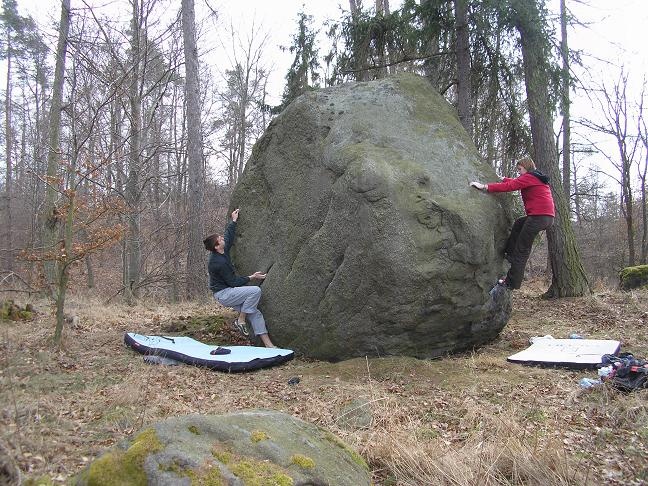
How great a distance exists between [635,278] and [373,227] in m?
8.92

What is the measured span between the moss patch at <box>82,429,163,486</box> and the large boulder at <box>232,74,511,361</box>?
4.06m

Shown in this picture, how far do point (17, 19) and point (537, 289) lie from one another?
23.6 metres

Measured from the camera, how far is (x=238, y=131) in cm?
2444

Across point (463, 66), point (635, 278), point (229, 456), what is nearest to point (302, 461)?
point (229, 456)

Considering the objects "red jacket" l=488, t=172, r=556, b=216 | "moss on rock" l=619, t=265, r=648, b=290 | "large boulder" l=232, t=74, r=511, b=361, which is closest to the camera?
"large boulder" l=232, t=74, r=511, b=361

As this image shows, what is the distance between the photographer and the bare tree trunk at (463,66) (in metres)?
10.8

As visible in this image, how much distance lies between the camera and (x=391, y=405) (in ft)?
16.4

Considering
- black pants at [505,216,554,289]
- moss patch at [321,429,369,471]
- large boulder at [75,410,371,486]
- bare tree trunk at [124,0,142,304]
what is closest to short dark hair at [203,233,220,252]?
black pants at [505,216,554,289]

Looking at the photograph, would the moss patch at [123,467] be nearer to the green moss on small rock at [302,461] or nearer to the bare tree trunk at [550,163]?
the green moss on small rock at [302,461]

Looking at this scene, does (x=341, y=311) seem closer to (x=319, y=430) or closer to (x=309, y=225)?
(x=309, y=225)

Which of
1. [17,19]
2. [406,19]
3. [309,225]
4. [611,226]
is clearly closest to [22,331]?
[309,225]

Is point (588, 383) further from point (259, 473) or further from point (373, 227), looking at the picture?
point (259, 473)

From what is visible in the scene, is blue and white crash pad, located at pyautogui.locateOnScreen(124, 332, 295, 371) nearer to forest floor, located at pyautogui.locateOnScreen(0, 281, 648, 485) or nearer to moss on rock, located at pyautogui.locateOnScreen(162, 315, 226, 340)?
forest floor, located at pyautogui.locateOnScreen(0, 281, 648, 485)

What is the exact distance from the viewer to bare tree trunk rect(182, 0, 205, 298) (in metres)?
13.2
